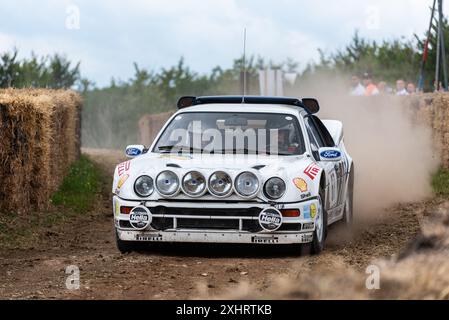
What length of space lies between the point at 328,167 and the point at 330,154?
0.49m

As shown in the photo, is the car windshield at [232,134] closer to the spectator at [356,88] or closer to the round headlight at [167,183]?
the round headlight at [167,183]

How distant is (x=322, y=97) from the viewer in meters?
36.2

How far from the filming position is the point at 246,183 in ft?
35.9

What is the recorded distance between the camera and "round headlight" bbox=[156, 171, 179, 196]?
36.1ft

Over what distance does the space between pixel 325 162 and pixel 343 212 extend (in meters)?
1.54

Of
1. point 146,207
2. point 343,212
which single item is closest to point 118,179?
point 146,207

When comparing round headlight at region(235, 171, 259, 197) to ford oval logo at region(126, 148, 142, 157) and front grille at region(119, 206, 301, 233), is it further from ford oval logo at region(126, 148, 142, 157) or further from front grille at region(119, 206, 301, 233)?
ford oval logo at region(126, 148, 142, 157)

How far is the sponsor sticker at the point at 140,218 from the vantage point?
36.4 ft

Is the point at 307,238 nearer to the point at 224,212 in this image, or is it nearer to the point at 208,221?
the point at 224,212

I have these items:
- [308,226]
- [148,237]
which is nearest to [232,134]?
[308,226]

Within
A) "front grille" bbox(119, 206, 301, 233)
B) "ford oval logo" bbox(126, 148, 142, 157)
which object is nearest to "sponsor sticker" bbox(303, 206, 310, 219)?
"front grille" bbox(119, 206, 301, 233)

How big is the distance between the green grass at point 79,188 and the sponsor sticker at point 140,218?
21.0ft

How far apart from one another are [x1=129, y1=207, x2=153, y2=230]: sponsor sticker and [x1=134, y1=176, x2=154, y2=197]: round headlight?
0.15 meters
